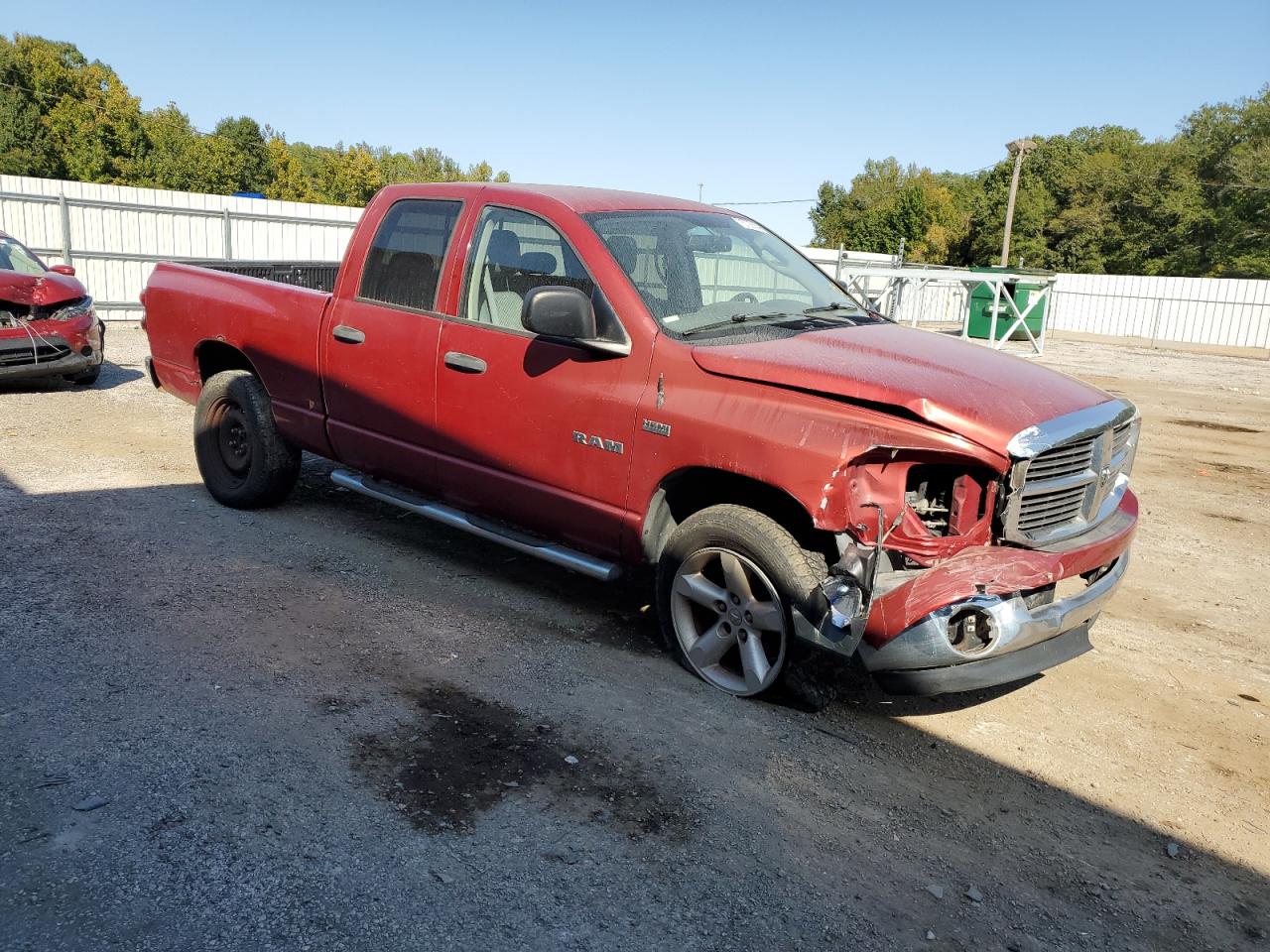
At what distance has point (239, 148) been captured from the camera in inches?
2687

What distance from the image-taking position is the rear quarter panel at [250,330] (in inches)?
226

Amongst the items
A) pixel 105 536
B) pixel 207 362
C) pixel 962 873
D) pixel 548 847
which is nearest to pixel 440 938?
pixel 548 847

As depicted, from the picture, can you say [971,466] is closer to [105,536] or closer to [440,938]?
[440,938]

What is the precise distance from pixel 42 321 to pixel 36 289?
0.32 m

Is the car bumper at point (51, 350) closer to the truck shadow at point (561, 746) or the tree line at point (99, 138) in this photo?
the truck shadow at point (561, 746)

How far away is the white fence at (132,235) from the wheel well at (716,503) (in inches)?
606

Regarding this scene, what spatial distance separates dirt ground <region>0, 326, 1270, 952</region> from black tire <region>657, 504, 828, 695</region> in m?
0.41

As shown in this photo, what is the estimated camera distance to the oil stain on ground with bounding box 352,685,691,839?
3324 mm

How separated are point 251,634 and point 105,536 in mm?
1890

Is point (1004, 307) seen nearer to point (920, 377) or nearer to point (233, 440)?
point (233, 440)

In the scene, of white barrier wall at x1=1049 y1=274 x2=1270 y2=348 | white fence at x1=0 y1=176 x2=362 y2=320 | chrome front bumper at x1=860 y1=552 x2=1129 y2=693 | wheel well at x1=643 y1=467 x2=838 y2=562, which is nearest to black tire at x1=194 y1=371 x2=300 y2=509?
wheel well at x1=643 y1=467 x2=838 y2=562

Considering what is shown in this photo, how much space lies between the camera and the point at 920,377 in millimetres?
3809

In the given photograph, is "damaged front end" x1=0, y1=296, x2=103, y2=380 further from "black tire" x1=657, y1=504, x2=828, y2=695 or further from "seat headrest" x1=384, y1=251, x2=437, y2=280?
"black tire" x1=657, y1=504, x2=828, y2=695

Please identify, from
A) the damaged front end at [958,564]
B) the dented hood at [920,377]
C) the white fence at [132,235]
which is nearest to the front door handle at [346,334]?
the dented hood at [920,377]
